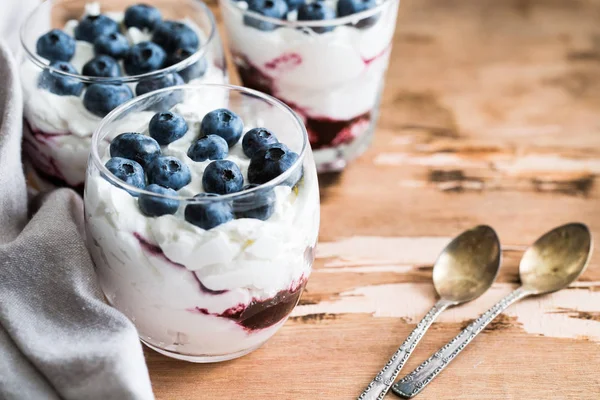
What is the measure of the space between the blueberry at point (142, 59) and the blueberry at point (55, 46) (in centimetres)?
10

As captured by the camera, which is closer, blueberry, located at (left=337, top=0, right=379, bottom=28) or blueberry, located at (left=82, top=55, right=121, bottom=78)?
blueberry, located at (left=82, top=55, right=121, bottom=78)

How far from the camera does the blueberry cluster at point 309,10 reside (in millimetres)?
1214

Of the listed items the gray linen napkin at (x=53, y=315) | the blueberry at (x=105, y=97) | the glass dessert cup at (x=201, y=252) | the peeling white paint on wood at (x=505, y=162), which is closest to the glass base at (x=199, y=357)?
the glass dessert cup at (x=201, y=252)

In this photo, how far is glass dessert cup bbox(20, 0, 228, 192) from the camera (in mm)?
1110

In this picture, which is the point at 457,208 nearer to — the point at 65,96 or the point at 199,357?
the point at 199,357

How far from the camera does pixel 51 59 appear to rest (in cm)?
118

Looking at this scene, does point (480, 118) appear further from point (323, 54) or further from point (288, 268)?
point (288, 268)

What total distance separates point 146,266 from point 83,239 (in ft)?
0.56

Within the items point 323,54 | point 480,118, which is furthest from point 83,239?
point 480,118

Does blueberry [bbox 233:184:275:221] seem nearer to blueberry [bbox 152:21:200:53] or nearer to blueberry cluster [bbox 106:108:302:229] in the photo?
blueberry cluster [bbox 106:108:302:229]

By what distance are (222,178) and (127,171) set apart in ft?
0.39

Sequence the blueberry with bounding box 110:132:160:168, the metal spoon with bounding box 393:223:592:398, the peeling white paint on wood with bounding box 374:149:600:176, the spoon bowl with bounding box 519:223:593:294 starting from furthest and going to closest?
the peeling white paint on wood with bounding box 374:149:600:176 → the spoon bowl with bounding box 519:223:593:294 → the metal spoon with bounding box 393:223:592:398 → the blueberry with bounding box 110:132:160:168

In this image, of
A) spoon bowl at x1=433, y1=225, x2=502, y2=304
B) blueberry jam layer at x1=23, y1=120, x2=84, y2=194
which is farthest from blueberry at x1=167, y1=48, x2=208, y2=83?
spoon bowl at x1=433, y1=225, x2=502, y2=304

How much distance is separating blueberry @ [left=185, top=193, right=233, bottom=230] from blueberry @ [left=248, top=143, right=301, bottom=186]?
80 millimetres
